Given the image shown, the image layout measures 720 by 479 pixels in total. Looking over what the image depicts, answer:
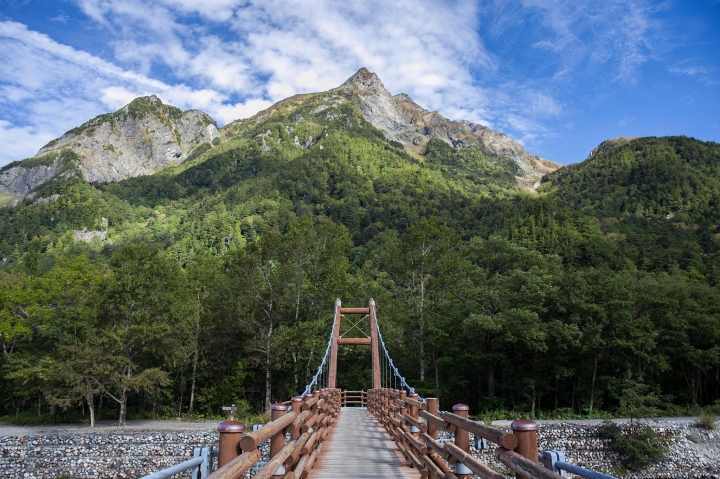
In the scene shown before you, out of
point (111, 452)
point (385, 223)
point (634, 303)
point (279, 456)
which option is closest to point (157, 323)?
point (111, 452)

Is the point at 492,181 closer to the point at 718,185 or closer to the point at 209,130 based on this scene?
the point at 718,185

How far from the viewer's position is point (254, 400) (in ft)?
94.1

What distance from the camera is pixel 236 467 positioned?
219cm

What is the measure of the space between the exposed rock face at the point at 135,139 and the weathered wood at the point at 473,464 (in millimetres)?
162171

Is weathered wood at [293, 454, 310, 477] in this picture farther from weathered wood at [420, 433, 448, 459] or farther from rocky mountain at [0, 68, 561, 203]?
rocky mountain at [0, 68, 561, 203]

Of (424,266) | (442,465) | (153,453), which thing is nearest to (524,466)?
(442,465)

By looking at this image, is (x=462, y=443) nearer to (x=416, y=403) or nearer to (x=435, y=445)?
(x=435, y=445)

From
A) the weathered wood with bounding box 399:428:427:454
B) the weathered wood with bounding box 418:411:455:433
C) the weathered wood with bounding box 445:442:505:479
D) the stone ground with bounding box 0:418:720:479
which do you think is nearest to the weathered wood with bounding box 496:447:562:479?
the weathered wood with bounding box 445:442:505:479

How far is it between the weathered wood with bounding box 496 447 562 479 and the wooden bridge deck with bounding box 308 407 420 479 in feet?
10.7

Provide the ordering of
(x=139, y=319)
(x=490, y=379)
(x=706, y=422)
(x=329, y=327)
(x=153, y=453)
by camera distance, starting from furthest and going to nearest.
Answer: (x=329, y=327) → (x=490, y=379) → (x=139, y=319) → (x=706, y=422) → (x=153, y=453)

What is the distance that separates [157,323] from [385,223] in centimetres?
5804

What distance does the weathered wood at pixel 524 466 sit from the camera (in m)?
2.05

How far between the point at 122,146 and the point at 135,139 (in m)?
6.93

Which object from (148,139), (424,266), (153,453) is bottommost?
(153,453)
